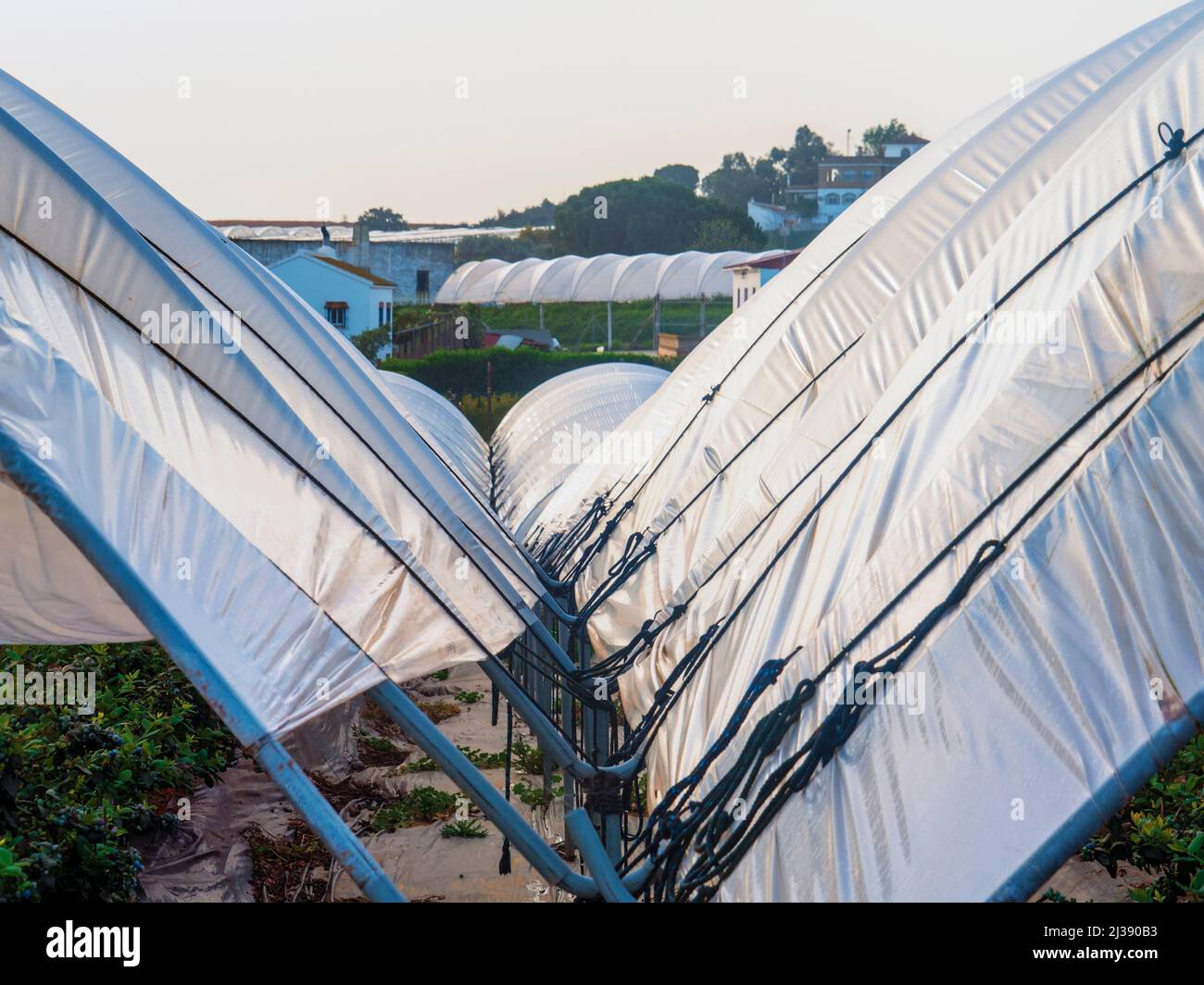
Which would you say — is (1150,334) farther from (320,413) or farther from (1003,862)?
(320,413)

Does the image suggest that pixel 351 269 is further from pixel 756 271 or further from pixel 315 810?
pixel 315 810

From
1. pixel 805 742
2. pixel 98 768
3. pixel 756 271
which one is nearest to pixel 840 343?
pixel 805 742

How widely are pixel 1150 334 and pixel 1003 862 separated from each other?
148cm

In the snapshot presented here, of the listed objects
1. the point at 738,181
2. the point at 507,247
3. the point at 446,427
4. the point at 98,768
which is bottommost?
the point at 98,768

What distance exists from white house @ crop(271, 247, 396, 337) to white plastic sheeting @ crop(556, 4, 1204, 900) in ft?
91.8

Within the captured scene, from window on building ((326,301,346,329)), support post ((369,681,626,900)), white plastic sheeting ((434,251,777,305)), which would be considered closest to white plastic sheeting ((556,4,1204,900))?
support post ((369,681,626,900))

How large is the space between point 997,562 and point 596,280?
40.2m

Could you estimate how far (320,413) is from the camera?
6082 millimetres

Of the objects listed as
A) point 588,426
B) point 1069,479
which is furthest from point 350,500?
point 588,426

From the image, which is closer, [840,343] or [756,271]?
[840,343]

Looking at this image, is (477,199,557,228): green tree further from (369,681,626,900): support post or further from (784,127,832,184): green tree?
(369,681,626,900): support post

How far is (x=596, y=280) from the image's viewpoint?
141 ft

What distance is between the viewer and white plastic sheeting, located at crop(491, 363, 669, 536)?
33.7 ft

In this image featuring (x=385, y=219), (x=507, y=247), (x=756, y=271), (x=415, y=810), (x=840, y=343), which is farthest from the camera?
(x=385, y=219)
